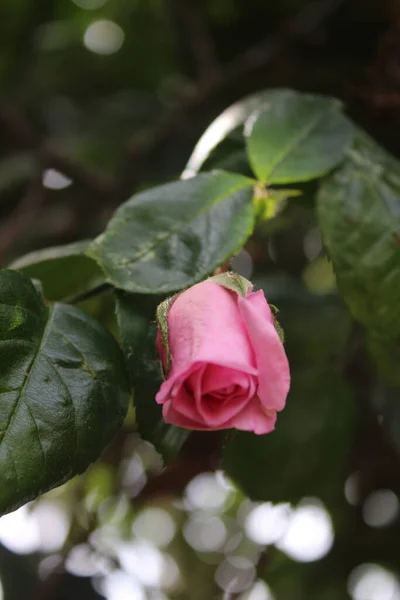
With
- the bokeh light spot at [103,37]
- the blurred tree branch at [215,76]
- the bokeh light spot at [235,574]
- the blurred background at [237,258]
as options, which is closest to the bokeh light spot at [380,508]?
the blurred background at [237,258]

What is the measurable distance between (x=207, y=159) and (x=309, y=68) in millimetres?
485

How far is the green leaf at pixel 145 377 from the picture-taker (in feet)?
1.42

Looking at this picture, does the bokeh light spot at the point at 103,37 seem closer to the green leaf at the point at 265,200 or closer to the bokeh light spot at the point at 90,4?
the bokeh light spot at the point at 90,4

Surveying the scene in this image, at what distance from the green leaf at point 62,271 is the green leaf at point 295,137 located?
0.50ft

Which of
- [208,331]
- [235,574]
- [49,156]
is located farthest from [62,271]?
[235,574]

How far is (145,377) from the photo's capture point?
44 cm

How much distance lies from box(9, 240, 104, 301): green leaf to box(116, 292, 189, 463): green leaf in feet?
0.30

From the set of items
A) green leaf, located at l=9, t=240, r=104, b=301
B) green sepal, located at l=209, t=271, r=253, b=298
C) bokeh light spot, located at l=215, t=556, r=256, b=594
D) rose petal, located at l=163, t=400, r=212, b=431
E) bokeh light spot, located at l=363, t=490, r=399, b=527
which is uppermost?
green sepal, located at l=209, t=271, r=253, b=298

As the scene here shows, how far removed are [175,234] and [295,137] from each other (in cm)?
17

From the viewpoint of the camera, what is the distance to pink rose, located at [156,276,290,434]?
343mm

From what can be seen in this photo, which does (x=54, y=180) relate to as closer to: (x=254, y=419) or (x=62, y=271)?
(x=62, y=271)

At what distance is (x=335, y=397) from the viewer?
71 cm

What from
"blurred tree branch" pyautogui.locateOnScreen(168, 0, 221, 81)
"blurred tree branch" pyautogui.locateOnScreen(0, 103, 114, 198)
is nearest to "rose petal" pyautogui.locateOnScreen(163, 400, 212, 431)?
"blurred tree branch" pyautogui.locateOnScreen(0, 103, 114, 198)

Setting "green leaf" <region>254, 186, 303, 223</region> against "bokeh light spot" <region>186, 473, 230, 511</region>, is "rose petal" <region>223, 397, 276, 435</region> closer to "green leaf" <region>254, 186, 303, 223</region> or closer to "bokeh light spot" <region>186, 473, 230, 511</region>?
"green leaf" <region>254, 186, 303, 223</region>
